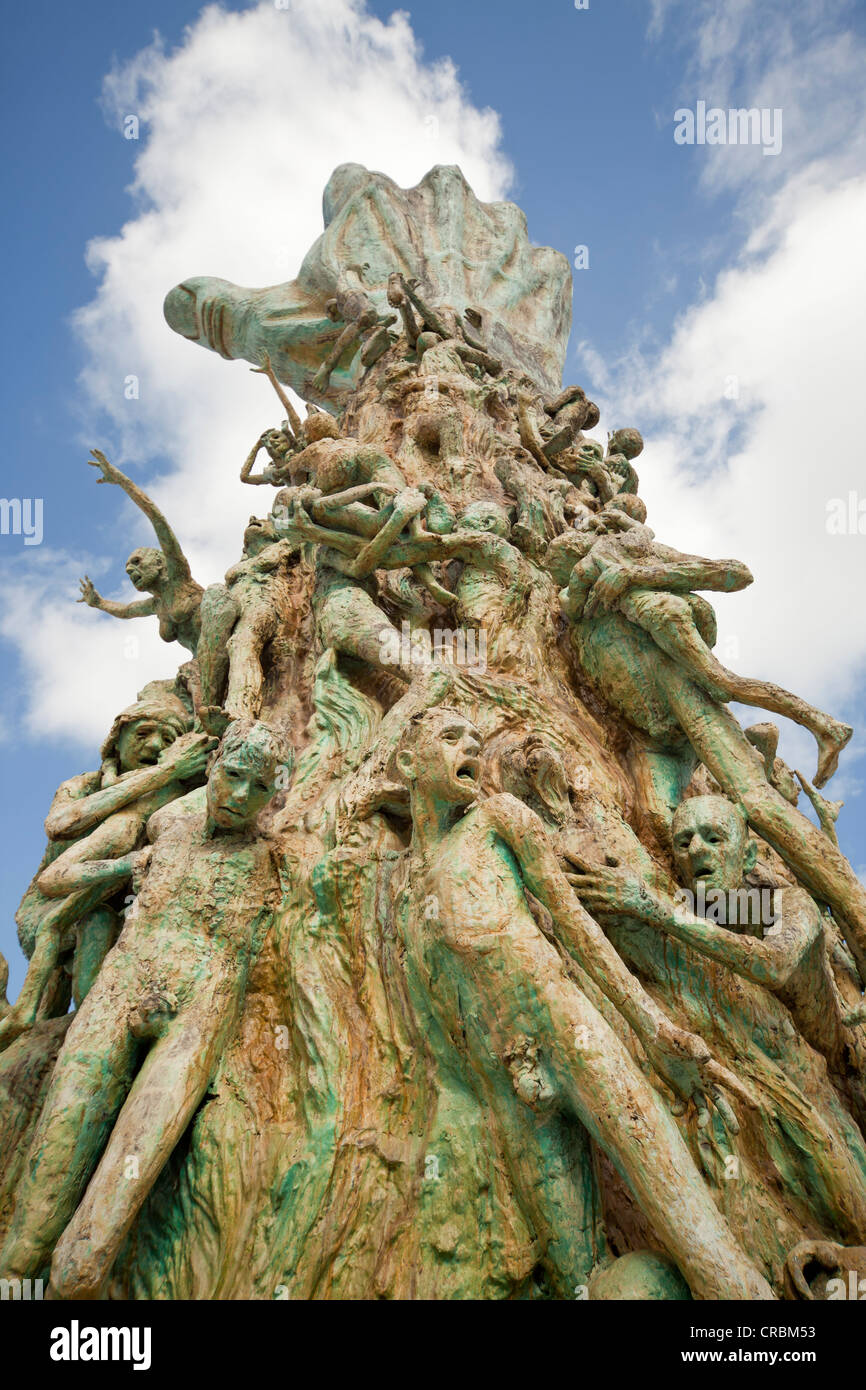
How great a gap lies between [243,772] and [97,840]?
3.91ft

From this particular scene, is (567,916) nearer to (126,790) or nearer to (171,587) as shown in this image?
(126,790)

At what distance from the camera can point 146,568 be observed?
26.0ft

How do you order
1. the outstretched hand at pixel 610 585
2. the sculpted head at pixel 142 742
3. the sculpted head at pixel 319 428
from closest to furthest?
the outstretched hand at pixel 610 585
the sculpted head at pixel 142 742
the sculpted head at pixel 319 428

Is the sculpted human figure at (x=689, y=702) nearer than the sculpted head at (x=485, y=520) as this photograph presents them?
Yes

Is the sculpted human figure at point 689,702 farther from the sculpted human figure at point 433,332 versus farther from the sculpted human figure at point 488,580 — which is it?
the sculpted human figure at point 433,332

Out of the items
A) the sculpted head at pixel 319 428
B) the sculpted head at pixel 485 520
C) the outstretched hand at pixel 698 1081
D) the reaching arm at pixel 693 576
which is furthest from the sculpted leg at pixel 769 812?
the sculpted head at pixel 319 428

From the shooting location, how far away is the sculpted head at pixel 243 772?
4.96 m

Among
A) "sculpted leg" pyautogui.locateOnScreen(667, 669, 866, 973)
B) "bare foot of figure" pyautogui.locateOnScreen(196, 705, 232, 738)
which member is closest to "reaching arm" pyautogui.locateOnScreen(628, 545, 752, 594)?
"sculpted leg" pyautogui.locateOnScreen(667, 669, 866, 973)

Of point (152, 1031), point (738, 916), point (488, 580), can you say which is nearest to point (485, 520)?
point (488, 580)

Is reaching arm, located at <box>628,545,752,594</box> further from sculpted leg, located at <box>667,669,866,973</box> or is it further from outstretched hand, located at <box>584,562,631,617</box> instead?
sculpted leg, located at <box>667,669,866,973</box>

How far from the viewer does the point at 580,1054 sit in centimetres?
401

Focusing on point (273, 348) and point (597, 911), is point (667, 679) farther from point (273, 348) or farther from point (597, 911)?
point (273, 348)

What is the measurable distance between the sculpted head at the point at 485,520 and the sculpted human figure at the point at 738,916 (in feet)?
8.73

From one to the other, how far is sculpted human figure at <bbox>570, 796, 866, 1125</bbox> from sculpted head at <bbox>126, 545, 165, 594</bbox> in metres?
4.47
